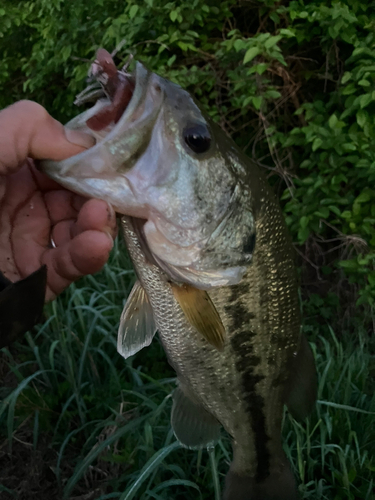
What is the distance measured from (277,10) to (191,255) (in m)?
2.13

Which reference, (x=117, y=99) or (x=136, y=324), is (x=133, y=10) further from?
(x=136, y=324)

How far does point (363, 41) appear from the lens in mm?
2248

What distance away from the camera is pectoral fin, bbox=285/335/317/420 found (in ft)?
4.27

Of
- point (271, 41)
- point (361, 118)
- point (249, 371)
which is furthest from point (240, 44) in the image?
point (249, 371)

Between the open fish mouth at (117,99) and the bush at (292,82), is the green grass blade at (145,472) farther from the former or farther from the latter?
the bush at (292,82)

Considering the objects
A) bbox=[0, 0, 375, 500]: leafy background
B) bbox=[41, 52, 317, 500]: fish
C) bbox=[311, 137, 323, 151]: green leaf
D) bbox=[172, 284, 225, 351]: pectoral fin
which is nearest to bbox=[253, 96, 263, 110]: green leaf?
bbox=[0, 0, 375, 500]: leafy background

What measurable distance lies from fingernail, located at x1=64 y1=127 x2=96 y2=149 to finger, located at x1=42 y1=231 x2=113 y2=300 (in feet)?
0.66

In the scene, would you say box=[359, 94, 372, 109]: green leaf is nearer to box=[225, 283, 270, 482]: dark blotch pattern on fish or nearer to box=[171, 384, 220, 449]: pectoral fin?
box=[225, 283, 270, 482]: dark blotch pattern on fish

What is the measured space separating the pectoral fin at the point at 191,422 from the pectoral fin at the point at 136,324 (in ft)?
0.83

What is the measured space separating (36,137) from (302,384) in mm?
1079

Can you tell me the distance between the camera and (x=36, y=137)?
88 centimetres

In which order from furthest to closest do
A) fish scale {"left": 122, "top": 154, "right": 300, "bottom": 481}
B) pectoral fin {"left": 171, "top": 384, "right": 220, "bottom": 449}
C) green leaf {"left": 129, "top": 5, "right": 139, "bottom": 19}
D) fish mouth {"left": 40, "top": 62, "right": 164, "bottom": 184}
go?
1. green leaf {"left": 129, "top": 5, "right": 139, "bottom": 19}
2. pectoral fin {"left": 171, "top": 384, "right": 220, "bottom": 449}
3. fish scale {"left": 122, "top": 154, "right": 300, "bottom": 481}
4. fish mouth {"left": 40, "top": 62, "right": 164, "bottom": 184}

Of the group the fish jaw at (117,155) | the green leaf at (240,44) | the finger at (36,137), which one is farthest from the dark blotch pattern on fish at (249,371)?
the green leaf at (240,44)

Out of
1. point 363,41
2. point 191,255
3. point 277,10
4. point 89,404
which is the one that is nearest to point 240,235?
point 191,255
